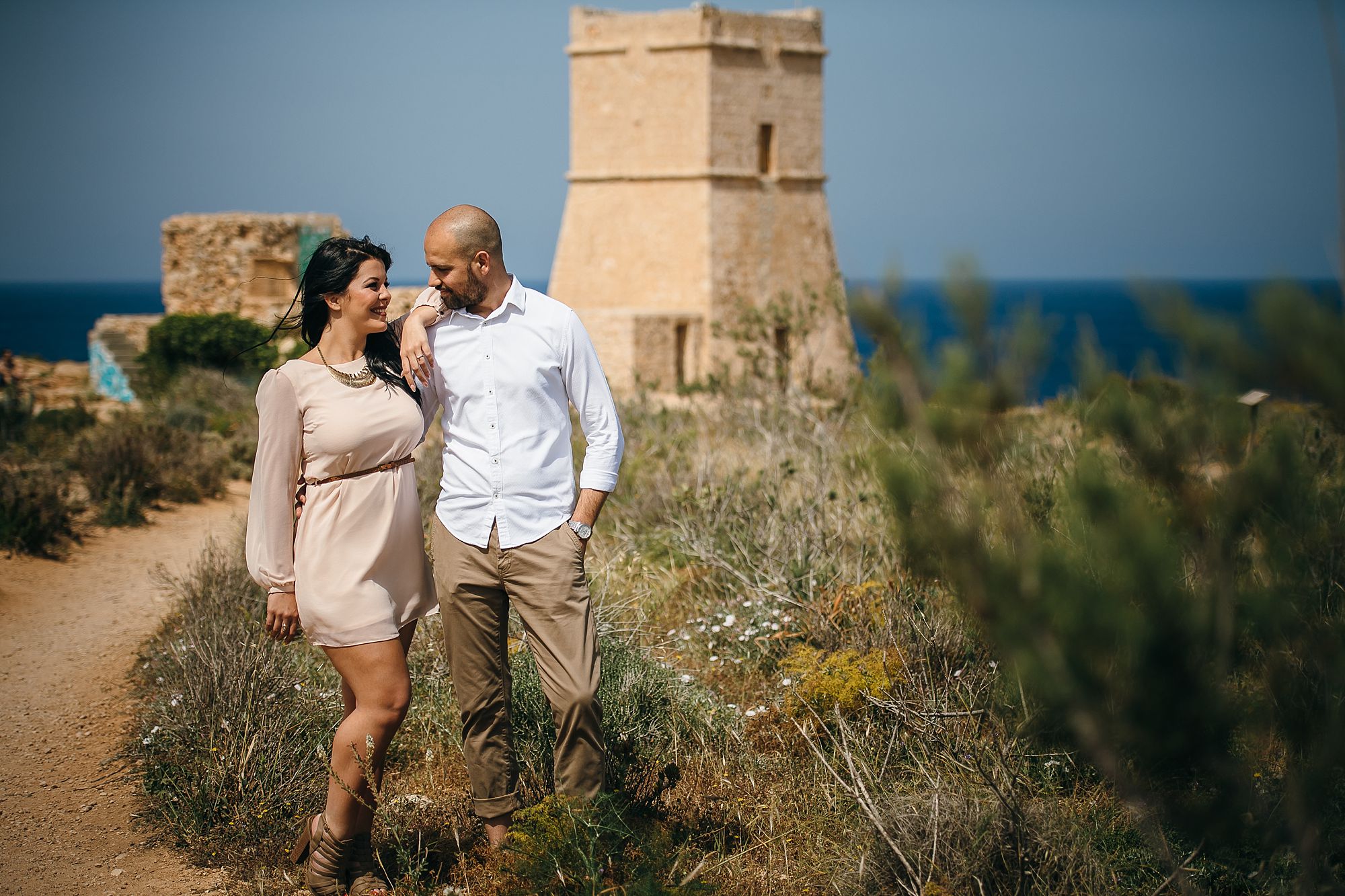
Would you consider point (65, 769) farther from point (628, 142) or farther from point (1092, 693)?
point (628, 142)

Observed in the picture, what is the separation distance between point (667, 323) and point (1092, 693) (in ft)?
54.9

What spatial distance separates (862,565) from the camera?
4.77 meters

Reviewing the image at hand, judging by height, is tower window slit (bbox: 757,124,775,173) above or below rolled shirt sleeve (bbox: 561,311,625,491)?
above

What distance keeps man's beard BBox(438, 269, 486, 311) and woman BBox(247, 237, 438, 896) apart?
0.18 metres

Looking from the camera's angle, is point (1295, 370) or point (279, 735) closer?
point (1295, 370)

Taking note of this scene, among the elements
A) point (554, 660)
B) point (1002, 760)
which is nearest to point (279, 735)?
point (554, 660)

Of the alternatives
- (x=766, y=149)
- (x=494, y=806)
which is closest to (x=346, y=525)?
(x=494, y=806)

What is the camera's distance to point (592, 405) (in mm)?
2867

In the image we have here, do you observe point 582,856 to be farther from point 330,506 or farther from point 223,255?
point 223,255

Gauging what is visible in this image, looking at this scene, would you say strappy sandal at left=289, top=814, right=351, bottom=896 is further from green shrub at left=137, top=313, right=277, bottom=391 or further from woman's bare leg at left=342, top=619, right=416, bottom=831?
green shrub at left=137, top=313, right=277, bottom=391

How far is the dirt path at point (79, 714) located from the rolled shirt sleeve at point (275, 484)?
107 cm

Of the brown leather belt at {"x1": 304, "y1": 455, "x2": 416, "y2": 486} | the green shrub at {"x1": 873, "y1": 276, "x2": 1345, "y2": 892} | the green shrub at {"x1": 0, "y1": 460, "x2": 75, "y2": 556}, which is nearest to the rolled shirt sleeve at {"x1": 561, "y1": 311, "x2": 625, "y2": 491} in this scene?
the brown leather belt at {"x1": 304, "y1": 455, "x2": 416, "y2": 486}

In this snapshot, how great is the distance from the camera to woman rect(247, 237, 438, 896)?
2.67 m

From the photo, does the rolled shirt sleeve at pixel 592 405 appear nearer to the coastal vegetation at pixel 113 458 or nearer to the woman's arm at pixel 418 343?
the woman's arm at pixel 418 343
